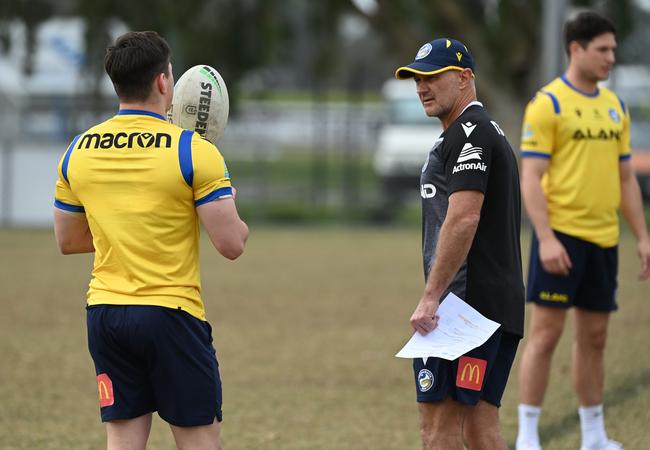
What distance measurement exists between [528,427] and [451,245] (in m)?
2.30

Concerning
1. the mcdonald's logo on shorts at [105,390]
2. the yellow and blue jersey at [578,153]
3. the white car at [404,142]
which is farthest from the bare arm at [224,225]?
the white car at [404,142]

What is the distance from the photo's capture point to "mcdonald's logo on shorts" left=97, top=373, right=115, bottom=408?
14.1 ft

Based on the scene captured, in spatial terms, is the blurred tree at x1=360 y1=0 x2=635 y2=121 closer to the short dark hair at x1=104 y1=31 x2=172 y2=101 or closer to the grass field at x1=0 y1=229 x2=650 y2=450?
the grass field at x1=0 y1=229 x2=650 y2=450

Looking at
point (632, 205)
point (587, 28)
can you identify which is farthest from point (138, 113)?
point (632, 205)

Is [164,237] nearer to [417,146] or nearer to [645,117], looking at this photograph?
[645,117]

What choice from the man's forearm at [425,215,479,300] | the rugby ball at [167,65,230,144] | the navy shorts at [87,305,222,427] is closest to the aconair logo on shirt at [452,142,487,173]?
the man's forearm at [425,215,479,300]

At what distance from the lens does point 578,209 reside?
646 centimetres

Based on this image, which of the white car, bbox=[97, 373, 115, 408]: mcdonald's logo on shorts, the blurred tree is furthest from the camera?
the white car

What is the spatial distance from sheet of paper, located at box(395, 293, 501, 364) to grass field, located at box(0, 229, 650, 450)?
88.6 inches

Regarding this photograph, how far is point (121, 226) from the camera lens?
4.21 m

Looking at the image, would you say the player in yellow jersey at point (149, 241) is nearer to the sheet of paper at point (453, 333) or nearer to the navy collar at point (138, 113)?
the navy collar at point (138, 113)

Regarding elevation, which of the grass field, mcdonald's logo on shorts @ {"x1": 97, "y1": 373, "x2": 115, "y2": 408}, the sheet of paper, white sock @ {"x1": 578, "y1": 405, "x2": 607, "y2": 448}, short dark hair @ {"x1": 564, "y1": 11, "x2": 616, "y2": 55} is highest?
short dark hair @ {"x1": 564, "y1": 11, "x2": 616, "y2": 55}

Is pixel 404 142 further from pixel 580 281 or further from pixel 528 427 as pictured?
pixel 528 427

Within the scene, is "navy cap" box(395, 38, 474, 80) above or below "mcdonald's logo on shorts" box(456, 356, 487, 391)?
above
